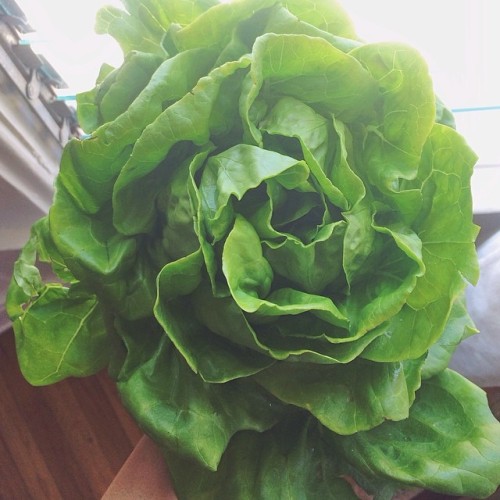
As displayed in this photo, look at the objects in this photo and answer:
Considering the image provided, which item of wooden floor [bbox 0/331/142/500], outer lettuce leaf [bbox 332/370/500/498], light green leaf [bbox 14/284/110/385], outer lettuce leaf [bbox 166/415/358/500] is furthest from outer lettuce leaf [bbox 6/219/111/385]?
wooden floor [bbox 0/331/142/500]

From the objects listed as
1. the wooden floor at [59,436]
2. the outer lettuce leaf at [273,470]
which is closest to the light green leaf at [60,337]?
the outer lettuce leaf at [273,470]

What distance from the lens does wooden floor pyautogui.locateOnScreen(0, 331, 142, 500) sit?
0.93 meters

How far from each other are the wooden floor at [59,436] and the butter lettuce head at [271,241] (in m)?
0.48

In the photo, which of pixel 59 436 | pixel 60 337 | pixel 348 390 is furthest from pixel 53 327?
pixel 59 436

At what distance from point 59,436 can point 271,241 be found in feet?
2.33

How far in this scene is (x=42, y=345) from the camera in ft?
1.64

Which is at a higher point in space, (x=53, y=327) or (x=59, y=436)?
(x=53, y=327)

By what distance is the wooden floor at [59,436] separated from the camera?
36.6 inches

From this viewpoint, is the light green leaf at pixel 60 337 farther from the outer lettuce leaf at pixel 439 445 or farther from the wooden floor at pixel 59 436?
the wooden floor at pixel 59 436

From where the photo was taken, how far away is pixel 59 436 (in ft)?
3.09

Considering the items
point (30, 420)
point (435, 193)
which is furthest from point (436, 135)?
point (30, 420)

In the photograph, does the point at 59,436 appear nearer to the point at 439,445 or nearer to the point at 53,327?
the point at 53,327

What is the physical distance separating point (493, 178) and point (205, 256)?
0.47 m

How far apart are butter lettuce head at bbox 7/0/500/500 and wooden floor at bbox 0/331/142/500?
1.57 feet
